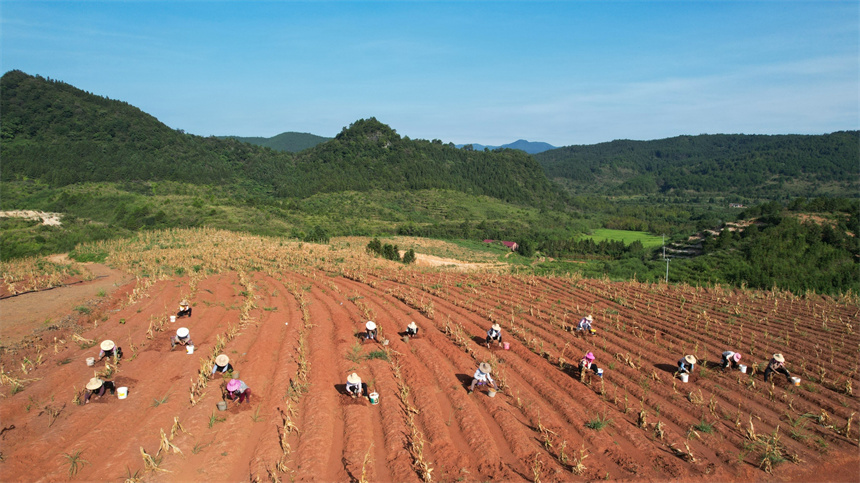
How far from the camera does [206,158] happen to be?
310 ft

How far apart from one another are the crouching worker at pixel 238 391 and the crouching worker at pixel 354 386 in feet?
6.51

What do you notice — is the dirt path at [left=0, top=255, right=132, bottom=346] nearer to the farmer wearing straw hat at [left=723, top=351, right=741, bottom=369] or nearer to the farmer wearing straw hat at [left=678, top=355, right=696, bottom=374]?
the farmer wearing straw hat at [left=678, top=355, right=696, bottom=374]

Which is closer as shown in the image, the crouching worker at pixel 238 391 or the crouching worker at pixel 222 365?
the crouching worker at pixel 238 391

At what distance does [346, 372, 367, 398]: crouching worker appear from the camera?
32.1ft

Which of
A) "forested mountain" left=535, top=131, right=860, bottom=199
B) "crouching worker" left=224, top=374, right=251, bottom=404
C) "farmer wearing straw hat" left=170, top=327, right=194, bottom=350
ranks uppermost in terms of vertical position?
"forested mountain" left=535, top=131, right=860, bottom=199

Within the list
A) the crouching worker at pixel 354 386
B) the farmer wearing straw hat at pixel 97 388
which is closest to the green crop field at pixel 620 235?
the crouching worker at pixel 354 386

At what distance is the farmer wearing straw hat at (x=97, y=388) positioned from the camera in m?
9.26

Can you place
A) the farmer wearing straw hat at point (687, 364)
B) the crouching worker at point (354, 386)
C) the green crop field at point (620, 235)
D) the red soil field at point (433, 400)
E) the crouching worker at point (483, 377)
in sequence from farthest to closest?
the green crop field at point (620, 235)
the farmer wearing straw hat at point (687, 364)
the crouching worker at point (483, 377)
the crouching worker at point (354, 386)
the red soil field at point (433, 400)

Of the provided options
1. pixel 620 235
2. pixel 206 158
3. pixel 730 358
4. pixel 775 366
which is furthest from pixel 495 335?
pixel 206 158

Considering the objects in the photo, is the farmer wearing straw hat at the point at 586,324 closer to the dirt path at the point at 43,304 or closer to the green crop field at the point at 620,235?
the dirt path at the point at 43,304

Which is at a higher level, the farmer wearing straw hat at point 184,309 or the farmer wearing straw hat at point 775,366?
the farmer wearing straw hat at point 184,309

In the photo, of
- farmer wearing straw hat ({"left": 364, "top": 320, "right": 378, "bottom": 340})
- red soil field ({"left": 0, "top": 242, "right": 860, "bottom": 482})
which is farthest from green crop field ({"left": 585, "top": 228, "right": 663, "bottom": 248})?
farmer wearing straw hat ({"left": 364, "top": 320, "right": 378, "bottom": 340})

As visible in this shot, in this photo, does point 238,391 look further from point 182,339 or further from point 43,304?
point 43,304

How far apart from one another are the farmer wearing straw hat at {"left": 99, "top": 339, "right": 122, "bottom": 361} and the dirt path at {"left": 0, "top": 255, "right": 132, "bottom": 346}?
4195 mm
